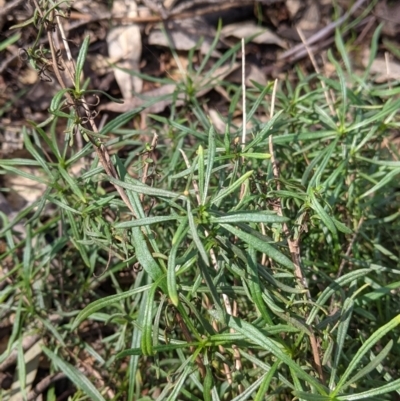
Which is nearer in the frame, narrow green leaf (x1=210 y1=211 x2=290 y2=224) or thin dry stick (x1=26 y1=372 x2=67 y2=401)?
narrow green leaf (x1=210 y1=211 x2=290 y2=224)

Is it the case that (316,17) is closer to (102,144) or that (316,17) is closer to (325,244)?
(325,244)

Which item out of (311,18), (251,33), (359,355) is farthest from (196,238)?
(311,18)

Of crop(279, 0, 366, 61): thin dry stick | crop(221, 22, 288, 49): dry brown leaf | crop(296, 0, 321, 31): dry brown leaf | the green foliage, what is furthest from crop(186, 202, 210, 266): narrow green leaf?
crop(296, 0, 321, 31): dry brown leaf

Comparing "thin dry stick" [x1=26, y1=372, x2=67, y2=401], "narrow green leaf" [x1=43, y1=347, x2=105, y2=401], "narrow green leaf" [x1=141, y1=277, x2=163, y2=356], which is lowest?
"thin dry stick" [x1=26, y1=372, x2=67, y2=401]

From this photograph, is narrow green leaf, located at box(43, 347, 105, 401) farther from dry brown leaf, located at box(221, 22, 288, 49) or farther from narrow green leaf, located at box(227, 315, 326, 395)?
dry brown leaf, located at box(221, 22, 288, 49)

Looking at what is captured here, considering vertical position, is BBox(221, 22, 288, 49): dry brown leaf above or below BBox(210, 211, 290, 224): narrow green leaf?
below

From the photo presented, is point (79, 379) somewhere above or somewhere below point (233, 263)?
below

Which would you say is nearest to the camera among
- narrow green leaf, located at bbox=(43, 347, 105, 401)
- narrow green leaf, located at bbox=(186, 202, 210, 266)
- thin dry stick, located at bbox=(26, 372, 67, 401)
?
narrow green leaf, located at bbox=(186, 202, 210, 266)

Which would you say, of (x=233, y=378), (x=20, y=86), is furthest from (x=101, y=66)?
(x=233, y=378)

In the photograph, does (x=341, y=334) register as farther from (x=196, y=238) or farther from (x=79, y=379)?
(x=79, y=379)
